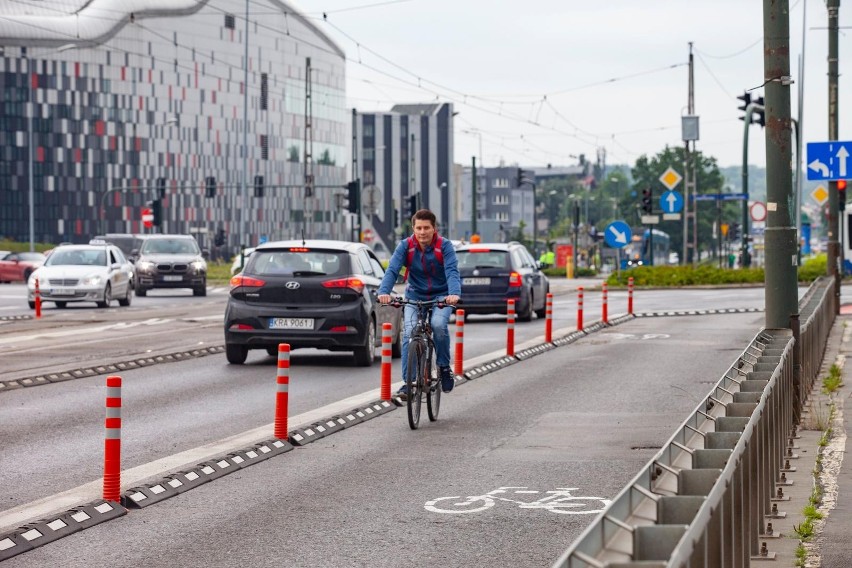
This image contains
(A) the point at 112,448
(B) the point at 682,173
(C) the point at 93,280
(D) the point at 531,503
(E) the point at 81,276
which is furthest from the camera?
(B) the point at 682,173

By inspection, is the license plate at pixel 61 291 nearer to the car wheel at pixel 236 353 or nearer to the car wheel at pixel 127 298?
the car wheel at pixel 127 298

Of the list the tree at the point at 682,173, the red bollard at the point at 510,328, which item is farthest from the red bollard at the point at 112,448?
the tree at the point at 682,173

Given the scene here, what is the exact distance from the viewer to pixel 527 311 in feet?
103

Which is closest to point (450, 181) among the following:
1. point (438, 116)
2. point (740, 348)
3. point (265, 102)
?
point (438, 116)

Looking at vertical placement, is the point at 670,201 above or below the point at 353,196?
below

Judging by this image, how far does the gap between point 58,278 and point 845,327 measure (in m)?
18.4

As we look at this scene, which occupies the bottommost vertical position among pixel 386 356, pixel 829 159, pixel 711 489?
pixel 386 356

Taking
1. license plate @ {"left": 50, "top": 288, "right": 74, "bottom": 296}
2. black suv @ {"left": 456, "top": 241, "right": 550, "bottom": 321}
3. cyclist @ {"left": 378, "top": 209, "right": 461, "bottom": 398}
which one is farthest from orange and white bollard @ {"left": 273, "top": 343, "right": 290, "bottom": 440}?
license plate @ {"left": 50, "top": 288, "right": 74, "bottom": 296}

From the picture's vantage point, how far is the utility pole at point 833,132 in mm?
29812

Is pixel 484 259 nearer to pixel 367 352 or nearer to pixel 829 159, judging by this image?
pixel 829 159

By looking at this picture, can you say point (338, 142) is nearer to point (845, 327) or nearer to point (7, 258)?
point (7, 258)

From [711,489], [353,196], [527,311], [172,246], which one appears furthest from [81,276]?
[711,489]

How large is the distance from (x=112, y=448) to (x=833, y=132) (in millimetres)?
25852

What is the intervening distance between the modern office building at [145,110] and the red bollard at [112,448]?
9598 centimetres
